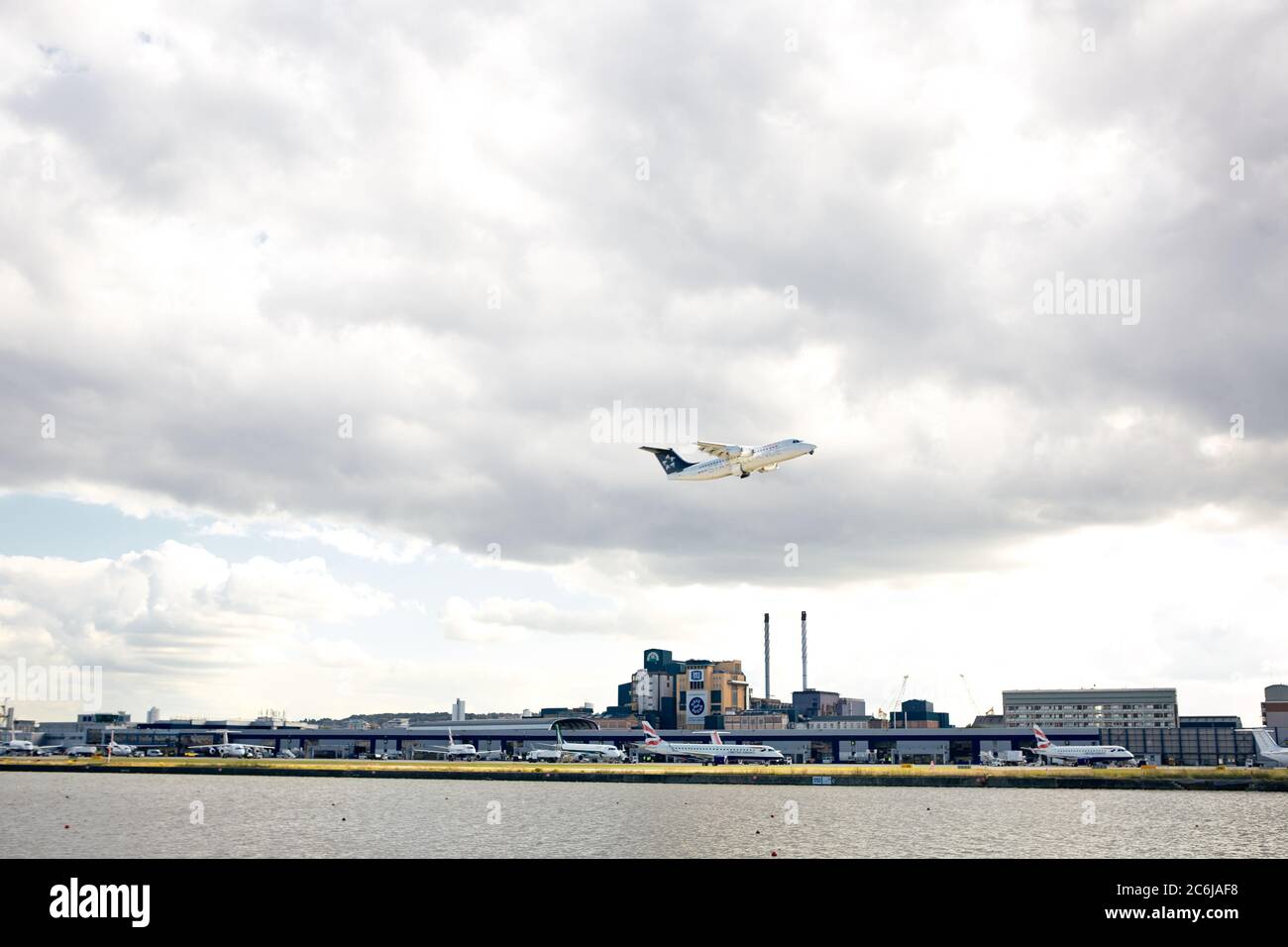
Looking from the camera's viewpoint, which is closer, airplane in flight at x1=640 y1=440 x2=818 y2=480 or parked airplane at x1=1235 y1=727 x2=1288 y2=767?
airplane in flight at x1=640 y1=440 x2=818 y2=480

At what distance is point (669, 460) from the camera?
537 feet

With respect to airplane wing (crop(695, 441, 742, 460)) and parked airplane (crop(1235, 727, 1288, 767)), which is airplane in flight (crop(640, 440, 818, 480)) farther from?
parked airplane (crop(1235, 727, 1288, 767))

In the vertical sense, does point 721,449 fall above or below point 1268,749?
above

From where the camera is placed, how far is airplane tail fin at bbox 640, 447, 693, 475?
161 metres

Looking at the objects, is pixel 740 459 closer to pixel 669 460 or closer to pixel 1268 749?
pixel 669 460

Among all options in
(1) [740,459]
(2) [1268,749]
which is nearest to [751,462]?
(1) [740,459]

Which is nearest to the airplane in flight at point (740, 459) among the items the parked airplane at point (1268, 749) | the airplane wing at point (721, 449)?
the airplane wing at point (721, 449)

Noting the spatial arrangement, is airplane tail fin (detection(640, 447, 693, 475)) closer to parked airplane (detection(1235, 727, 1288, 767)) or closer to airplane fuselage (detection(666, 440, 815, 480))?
airplane fuselage (detection(666, 440, 815, 480))

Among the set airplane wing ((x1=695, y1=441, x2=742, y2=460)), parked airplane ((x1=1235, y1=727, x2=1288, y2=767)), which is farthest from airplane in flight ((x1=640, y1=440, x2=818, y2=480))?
parked airplane ((x1=1235, y1=727, x2=1288, y2=767))

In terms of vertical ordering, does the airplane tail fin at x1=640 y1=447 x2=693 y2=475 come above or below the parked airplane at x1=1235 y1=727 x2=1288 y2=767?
above

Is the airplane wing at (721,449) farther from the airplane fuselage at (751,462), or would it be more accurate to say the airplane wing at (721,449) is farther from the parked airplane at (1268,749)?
the parked airplane at (1268,749)

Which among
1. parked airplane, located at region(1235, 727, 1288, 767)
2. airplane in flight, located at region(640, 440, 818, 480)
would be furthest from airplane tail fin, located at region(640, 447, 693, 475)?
parked airplane, located at region(1235, 727, 1288, 767)
